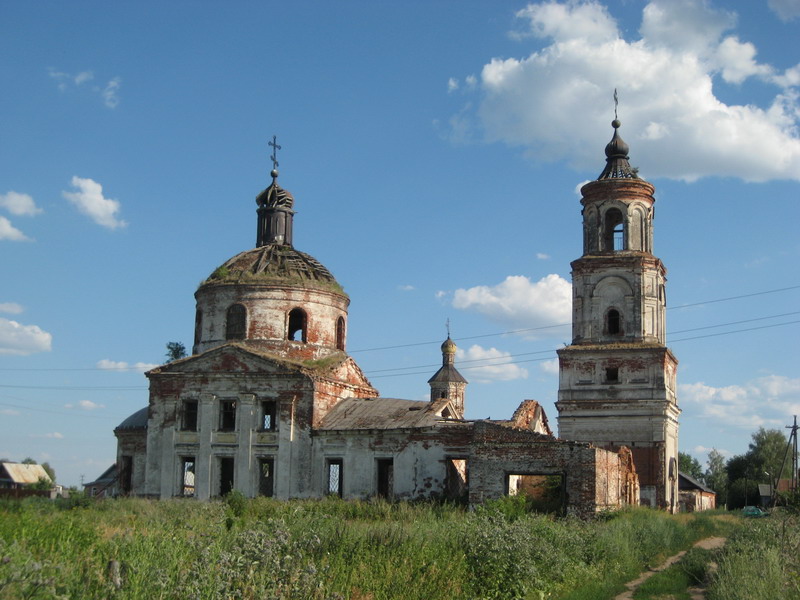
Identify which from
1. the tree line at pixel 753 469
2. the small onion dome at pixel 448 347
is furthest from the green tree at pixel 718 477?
the small onion dome at pixel 448 347

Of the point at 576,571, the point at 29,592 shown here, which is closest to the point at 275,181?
the point at 576,571

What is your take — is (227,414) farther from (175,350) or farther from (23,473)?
(23,473)

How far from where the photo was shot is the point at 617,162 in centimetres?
3278

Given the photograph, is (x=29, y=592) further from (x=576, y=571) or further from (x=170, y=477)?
(x=170, y=477)

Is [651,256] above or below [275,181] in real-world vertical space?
below

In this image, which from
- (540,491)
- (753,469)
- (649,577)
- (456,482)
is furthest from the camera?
(753,469)

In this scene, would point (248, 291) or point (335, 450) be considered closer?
point (335, 450)

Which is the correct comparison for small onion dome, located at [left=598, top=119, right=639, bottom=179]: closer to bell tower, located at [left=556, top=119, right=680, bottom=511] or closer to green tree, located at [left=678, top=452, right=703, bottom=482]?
bell tower, located at [left=556, top=119, right=680, bottom=511]

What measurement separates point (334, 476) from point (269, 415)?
2.99m

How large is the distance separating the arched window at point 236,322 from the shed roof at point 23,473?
4045 centimetres

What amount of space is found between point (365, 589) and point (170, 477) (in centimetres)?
1967

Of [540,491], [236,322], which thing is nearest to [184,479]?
[236,322]

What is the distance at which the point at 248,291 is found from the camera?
30.2 metres

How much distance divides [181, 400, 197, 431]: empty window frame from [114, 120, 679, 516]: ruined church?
0.11ft
